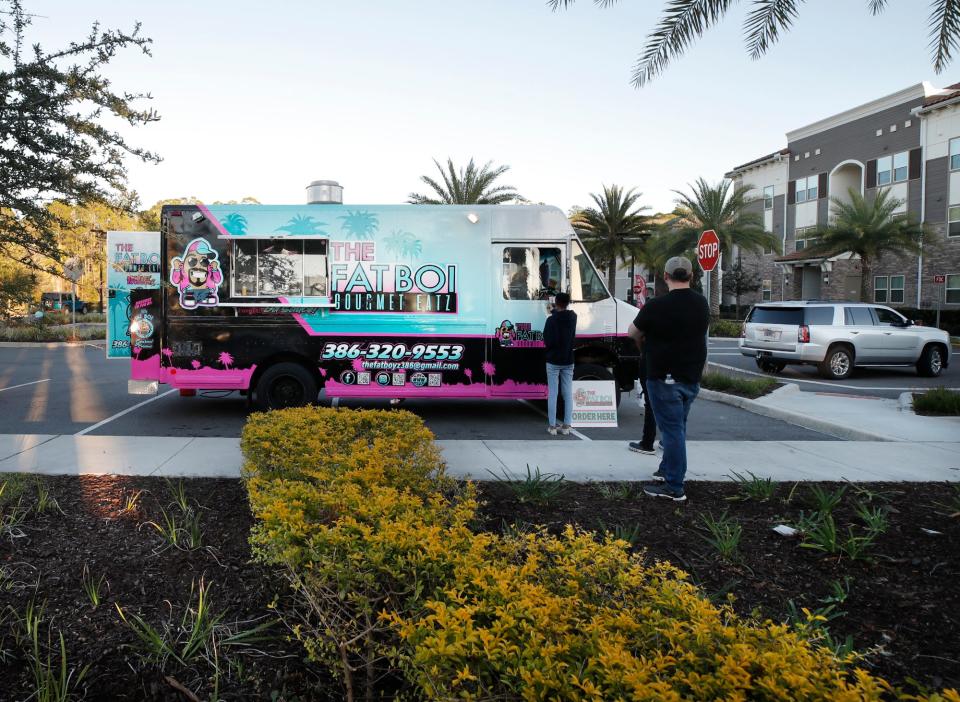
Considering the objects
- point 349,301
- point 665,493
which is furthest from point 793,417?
point 349,301

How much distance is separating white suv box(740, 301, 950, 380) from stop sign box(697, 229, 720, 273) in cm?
460

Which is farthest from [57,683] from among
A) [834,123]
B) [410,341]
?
[834,123]

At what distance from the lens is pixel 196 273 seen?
8984 mm

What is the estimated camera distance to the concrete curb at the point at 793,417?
874cm

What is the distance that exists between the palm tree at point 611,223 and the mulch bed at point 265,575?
33830mm

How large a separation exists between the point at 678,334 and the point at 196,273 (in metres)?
6.67

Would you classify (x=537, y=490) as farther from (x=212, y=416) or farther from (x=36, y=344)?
(x=36, y=344)

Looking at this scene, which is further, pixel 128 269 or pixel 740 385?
pixel 740 385

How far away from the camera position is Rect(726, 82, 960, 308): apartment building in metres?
33.4

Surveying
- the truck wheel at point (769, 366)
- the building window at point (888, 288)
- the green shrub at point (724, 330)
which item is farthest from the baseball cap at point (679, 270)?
the building window at point (888, 288)

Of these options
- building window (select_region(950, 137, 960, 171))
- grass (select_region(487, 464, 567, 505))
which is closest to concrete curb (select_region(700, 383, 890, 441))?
grass (select_region(487, 464, 567, 505))

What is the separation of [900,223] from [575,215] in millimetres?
17081

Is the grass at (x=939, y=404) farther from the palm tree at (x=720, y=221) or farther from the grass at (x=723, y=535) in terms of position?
the palm tree at (x=720, y=221)

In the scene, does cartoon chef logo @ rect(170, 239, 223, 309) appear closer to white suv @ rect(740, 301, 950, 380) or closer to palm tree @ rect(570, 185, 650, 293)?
white suv @ rect(740, 301, 950, 380)
